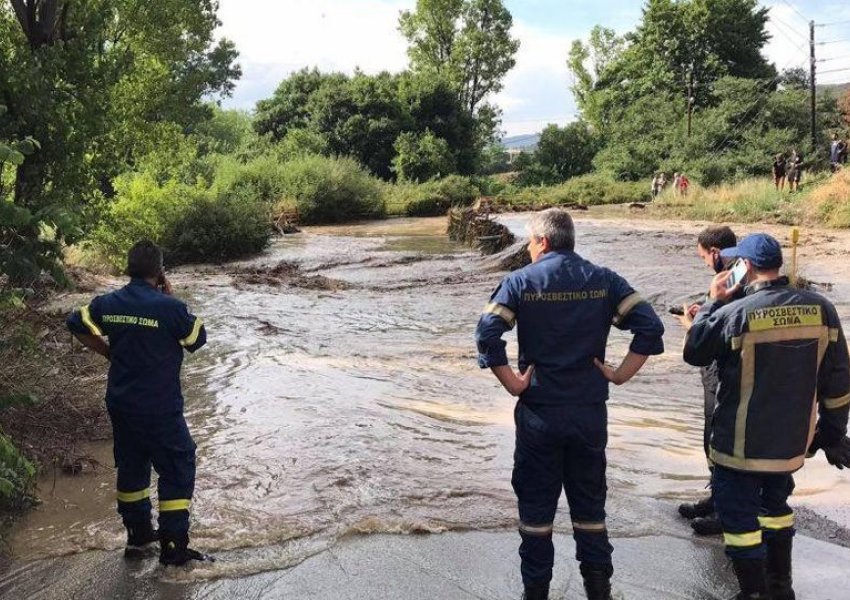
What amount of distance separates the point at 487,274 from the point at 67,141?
14048mm

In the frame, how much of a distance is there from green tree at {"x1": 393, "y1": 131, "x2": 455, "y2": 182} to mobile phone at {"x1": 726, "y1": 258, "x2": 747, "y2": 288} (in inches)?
1730

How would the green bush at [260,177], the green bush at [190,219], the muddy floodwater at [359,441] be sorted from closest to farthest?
the muddy floodwater at [359,441], the green bush at [190,219], the green bush at [260,177]

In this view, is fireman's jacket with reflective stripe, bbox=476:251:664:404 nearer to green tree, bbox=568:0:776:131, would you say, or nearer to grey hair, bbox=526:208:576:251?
grey hair, bbox=526:208:576:251

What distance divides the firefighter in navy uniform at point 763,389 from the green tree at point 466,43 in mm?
61719

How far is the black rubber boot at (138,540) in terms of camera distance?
14.7 feet

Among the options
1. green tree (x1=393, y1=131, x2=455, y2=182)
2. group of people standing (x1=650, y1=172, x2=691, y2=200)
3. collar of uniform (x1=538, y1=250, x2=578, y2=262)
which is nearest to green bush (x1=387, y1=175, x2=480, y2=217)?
green tree (x1=393, y1=131, x2=455, y2=182)

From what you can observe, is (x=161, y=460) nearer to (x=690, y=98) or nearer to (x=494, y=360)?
(x=494, y=360)

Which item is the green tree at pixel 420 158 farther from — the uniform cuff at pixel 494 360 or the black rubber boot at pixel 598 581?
the black rubber boot at pixel 598 581

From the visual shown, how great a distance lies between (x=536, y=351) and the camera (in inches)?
150

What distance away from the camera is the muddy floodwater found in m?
5.01

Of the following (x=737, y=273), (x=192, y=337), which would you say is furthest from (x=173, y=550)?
(x=737, y=273)

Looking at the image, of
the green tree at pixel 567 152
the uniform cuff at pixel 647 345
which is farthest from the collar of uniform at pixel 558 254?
the green tree at pixel 567 152

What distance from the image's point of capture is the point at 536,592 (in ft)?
12.7

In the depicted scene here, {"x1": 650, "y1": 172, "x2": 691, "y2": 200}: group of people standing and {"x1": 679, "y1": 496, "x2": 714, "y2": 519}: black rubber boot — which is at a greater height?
{"x1": 650, "y1": 172, "x2": 691, "y2": 200}: group of people standing
